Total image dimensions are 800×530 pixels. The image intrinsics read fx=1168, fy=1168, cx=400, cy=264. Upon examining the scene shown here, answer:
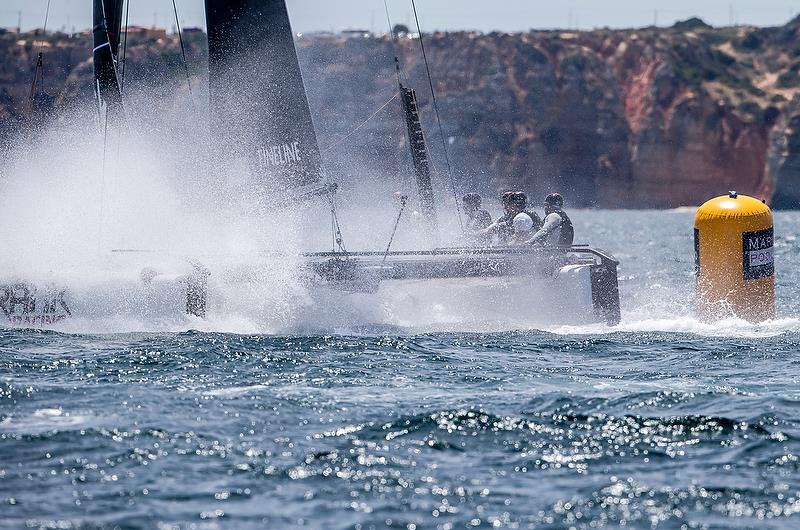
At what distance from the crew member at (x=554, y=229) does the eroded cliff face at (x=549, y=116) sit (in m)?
57.5

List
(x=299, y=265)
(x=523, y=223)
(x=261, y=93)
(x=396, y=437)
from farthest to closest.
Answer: (x=523, y=223)
(x=261, y=93)
(x=299, y=265)
(x=396, y=437)

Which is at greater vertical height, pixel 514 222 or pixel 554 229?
pixel 514 222

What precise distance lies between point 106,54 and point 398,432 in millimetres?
9306

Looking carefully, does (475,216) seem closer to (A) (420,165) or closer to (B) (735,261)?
(A) (420,165)

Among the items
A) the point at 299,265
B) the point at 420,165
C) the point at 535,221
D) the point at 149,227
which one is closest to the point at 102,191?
the point at 149,227

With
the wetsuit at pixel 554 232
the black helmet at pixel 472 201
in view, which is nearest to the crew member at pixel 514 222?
the wetsuit at pixel 554 232

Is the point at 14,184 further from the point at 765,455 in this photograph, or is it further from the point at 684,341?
the point at 765,455

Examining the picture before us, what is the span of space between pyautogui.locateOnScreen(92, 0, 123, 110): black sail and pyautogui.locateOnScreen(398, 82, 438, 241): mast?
510 cm

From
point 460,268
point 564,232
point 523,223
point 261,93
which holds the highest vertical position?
point 261,93

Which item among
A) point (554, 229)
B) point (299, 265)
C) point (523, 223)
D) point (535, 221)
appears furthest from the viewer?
point (535, 221)

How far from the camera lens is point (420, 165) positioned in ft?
62.9

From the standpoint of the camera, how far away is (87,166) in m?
16.8

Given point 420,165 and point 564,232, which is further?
point 420,165

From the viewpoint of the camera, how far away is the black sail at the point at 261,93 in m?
15.4
